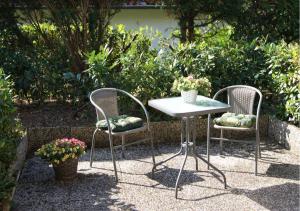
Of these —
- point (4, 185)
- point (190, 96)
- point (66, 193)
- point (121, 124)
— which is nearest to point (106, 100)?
point (121, 124)

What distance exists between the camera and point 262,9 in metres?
7.48

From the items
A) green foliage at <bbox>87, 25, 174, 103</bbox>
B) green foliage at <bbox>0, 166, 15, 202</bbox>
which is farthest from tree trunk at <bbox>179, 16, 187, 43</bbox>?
green foliage at <bbox>0, 166, 15, 202</bbox>

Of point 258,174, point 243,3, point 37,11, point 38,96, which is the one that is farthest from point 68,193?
point 243,3

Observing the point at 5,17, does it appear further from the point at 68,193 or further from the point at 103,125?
the point at 68,193

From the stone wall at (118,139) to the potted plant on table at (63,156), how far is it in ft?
3.23

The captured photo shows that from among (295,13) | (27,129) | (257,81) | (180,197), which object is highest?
(295,13)

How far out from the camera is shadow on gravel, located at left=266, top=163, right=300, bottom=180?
4.32 meters

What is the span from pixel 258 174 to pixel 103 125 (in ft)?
5.54

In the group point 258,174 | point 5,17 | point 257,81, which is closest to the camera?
point 258,174

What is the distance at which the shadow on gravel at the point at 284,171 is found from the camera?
170 inches

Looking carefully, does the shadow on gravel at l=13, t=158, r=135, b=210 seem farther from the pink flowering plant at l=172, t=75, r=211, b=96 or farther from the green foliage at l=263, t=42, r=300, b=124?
the green foliage at l=263, t=42, r=300, b=124

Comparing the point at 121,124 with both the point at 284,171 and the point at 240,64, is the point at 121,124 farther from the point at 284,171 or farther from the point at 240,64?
the point at 240,64

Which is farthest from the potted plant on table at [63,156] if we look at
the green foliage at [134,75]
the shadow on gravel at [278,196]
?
the shadow on gravel at [278,196]

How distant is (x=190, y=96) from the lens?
4.14 metres
